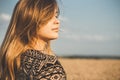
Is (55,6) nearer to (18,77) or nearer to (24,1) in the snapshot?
(24,1)

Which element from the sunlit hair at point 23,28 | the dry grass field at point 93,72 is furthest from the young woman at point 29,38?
the dry grass field at point 93,72

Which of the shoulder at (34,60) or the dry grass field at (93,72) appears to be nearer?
the shoulder at (34,60)

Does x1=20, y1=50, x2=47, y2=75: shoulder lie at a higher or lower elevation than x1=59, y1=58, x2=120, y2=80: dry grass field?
higher

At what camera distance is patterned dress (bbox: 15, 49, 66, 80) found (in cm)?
65

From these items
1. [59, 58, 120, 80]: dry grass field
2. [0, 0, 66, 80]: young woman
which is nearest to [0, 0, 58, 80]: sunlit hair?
[0, 0, 66, 80]: young woman

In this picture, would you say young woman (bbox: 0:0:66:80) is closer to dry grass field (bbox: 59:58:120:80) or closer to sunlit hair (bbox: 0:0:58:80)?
sunlit hair (bbox: 0:0:58:80)

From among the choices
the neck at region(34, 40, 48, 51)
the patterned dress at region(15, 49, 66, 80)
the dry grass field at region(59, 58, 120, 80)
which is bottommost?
the dry grass field at region(59, 58, 120, 80)

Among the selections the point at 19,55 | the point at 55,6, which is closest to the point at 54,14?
the point at 55,6

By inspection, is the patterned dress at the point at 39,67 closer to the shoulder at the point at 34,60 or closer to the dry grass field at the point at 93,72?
the shoulder at the point at 34,60

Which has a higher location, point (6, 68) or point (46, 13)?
point (46, 13)

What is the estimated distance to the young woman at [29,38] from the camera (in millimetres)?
670

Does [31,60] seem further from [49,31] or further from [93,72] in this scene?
A: [93,72]

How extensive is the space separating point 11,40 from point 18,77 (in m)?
0.08

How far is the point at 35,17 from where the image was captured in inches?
27.1
